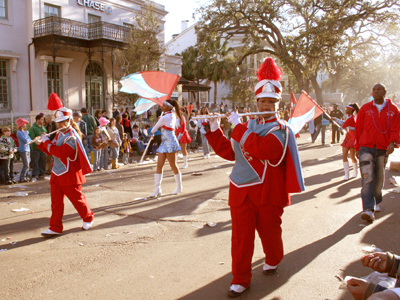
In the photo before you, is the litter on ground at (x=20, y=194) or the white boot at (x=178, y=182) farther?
the litter on ground at (x=20, y=194)

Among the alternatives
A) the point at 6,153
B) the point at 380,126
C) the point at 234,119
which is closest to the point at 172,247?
the point at 234,119

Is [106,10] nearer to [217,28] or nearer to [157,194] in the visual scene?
[217,28]

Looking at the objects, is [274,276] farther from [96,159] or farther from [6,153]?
[96,159]

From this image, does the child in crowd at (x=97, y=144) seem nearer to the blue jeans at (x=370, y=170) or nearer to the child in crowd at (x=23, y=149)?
the child in crowd at (x=23, y=149)

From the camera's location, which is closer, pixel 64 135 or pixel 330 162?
pixel 64 135

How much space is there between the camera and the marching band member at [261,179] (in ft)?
11.1

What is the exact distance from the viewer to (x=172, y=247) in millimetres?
4727

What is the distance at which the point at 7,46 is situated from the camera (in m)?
18.6

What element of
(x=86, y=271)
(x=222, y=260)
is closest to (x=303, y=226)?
(x=222, y=260)

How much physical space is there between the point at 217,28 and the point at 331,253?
2208cm

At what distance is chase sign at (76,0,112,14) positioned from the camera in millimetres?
21281

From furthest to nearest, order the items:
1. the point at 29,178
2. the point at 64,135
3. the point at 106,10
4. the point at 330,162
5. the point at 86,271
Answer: the point at 106,10 < the point at 330,162 < the point at 29,178 < the point at 64,135 < the point at 86,271

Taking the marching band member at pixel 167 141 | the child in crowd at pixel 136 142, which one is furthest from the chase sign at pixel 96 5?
the marching band member at pixel 167 141

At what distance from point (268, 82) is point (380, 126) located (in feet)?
9.64
